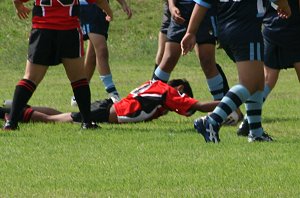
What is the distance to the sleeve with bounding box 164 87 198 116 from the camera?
34.4 feet

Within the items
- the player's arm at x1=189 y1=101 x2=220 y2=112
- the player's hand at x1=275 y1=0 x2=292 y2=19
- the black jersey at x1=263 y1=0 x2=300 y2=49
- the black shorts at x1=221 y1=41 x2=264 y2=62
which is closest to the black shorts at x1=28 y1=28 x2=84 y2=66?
the player's arm at x1=189 y1=101 x2=220 y2=112

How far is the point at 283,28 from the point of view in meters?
10.3

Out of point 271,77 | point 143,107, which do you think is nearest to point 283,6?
point 271,77

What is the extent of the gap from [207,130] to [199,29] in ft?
8.03

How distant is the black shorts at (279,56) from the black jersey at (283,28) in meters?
0.05

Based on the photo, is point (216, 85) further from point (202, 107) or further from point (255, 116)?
point (255, 116)

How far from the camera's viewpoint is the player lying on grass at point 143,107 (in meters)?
10.5

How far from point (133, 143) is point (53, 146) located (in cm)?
66

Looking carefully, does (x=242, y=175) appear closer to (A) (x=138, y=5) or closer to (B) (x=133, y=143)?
(B) (x=133, y=143)

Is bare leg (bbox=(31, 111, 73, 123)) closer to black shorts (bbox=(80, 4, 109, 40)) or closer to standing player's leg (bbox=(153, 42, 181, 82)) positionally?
standing player's leg (bbox=(153, 42, 181, 82))

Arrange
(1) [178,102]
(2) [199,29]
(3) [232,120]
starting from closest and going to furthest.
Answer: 1. (1) [178,102]
2. (3) [232,120]
3. (2) [199,29]

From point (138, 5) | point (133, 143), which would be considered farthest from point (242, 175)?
point (138, 5)

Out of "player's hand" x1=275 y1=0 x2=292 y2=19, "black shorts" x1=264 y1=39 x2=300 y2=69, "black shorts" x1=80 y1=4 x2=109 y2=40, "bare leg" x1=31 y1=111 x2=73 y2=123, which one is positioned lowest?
"black shorts" x1=80 y1=4 x2=109 y2=40

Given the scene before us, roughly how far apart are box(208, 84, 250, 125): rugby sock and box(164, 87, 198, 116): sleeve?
144 cm
